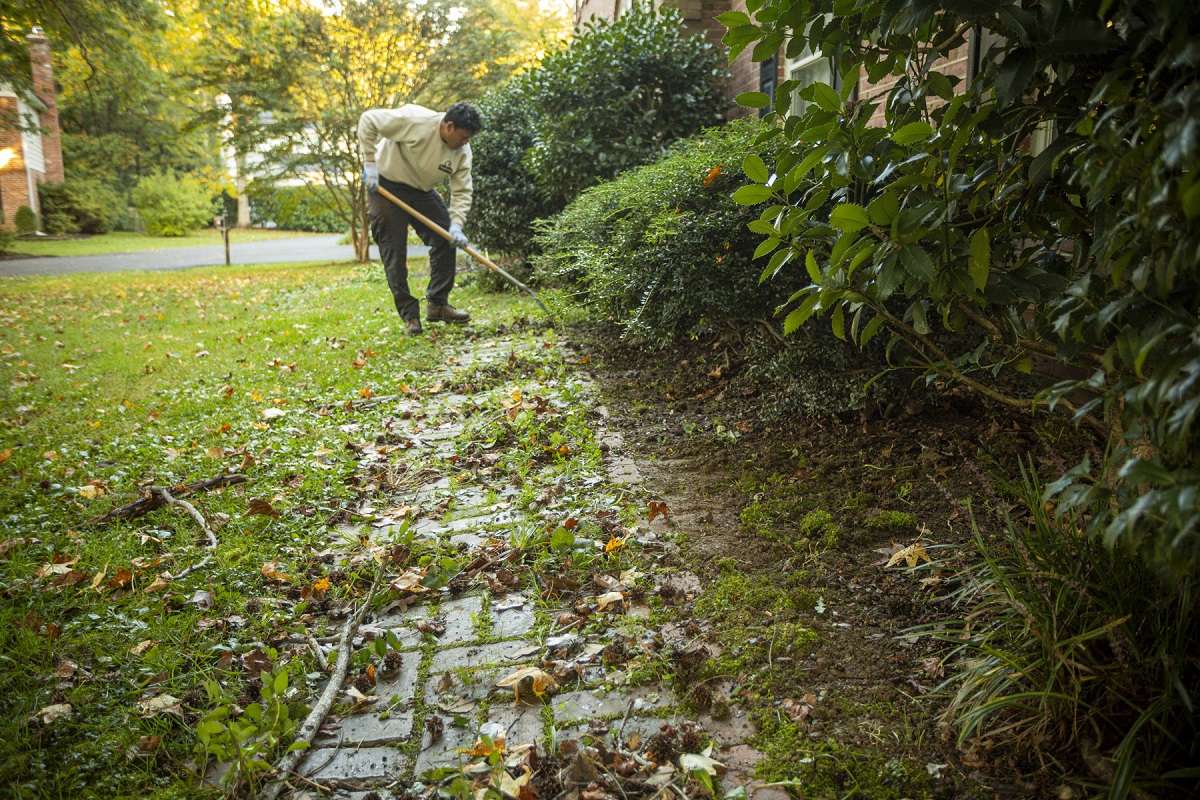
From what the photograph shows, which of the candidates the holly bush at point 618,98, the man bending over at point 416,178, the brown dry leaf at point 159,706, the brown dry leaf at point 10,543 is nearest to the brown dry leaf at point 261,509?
the brown dry leaf at point 10,543

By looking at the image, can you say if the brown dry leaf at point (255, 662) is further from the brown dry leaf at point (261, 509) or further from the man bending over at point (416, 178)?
the man bending over at point (416, 178)

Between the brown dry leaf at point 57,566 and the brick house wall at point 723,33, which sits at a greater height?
the brick house wall at point 723,33

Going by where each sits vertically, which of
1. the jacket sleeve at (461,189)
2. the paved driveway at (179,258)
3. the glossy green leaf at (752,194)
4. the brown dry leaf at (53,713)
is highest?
the jacket sleeve at (461,189)

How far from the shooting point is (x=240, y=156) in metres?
17.2

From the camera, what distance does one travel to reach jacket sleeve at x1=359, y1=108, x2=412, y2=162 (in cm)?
793

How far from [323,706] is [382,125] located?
6638 millimetres

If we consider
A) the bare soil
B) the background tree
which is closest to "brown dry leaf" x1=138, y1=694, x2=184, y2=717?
the bare soil

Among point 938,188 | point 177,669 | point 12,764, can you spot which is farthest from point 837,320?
point 12,764

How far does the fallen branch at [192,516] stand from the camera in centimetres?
343

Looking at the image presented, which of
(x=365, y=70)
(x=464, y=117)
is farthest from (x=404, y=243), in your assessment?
(x=365, y=70)

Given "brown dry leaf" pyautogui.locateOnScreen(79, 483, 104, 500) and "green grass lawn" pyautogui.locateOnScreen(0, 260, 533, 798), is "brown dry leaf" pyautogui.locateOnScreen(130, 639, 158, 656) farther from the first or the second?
"brown dry leaf" pyautogui.locateOnScreen(79, 483, 104, 500)

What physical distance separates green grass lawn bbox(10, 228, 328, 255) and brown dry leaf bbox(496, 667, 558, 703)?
2439 cm

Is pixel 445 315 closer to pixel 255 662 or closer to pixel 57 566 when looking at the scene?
pixel 57 566

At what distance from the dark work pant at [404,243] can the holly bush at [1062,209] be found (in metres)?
6.24
